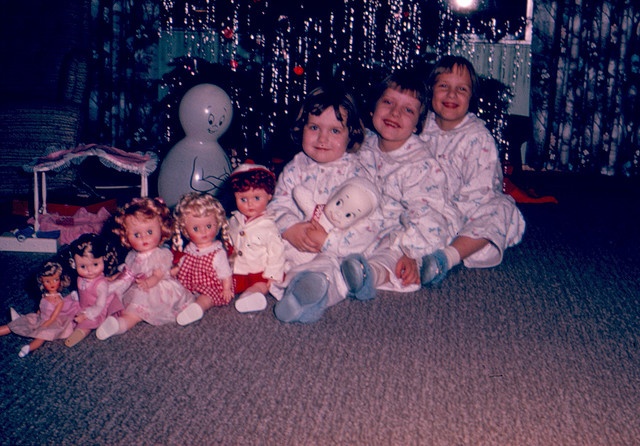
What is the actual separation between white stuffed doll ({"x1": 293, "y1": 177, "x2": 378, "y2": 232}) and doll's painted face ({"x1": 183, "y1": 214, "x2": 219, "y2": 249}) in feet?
1.04

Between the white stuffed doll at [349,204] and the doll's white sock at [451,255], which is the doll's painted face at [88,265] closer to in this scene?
the white stuffed doll at [349,204]

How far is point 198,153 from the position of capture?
2.46 meters

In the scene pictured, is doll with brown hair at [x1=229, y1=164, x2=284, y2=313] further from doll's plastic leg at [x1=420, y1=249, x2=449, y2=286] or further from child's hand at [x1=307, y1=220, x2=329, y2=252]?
doll's plastic leg at [x1=420, y1=249, x2=449, y2=286]

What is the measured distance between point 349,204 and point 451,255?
38cm

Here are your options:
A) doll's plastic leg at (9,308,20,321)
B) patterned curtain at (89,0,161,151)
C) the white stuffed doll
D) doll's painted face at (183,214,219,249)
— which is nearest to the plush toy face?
the white stuffed doll

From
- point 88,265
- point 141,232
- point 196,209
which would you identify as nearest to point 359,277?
point 196,209

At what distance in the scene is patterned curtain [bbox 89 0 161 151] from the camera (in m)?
3.86

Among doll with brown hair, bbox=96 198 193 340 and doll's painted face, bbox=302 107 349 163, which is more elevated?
doll's painted face, bbox=302 107 349 163

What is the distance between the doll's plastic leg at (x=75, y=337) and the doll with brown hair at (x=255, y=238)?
420 mm

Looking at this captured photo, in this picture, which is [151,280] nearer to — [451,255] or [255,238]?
[255,238]

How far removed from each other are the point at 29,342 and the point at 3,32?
222 cm

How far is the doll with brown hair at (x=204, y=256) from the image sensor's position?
157cm

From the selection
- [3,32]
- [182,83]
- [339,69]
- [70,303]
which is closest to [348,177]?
[70,303]

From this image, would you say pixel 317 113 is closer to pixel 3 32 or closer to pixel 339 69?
pixel 339 69
